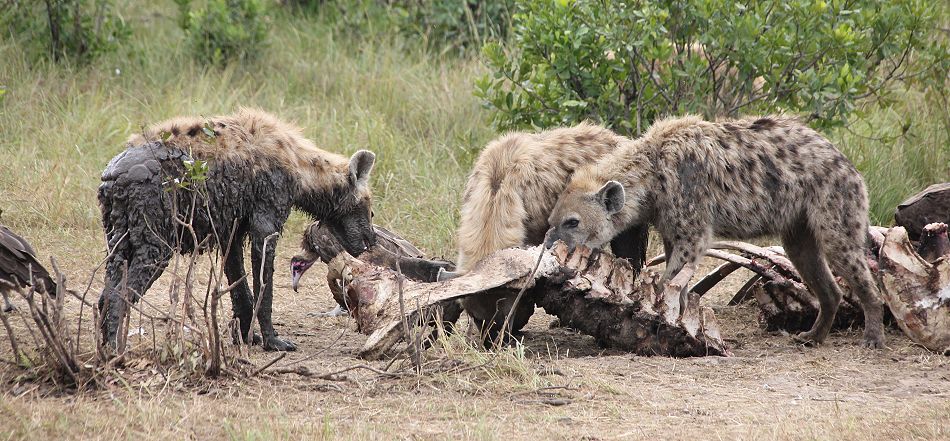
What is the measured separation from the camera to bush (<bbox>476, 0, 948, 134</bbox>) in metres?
6.59

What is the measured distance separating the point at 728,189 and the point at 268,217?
7.11 feet

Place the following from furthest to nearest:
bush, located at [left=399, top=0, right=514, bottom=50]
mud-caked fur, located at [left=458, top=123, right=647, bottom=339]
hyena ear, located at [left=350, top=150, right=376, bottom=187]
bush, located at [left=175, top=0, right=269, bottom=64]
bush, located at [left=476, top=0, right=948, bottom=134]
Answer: bush, located at [left=399, top=0, right=514, bottom=50] → bush, located at [left=175, top=0, right=269, bottom=64] → bush, located at [left=476, top=0, right=948, bottom=134] → hyena ear, located at [left=350, top=150, right=376, bottom=187] → mud-caked fur, located at [left=458, top=123, right=647, bottom=339]

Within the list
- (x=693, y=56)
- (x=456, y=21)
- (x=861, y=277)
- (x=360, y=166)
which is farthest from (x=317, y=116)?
(x=861, y=277)

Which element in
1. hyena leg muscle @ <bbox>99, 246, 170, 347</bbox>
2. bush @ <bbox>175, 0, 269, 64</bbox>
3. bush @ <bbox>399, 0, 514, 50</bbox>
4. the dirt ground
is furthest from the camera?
bush @ <bbox>399, 0, 514, 50</bbox>

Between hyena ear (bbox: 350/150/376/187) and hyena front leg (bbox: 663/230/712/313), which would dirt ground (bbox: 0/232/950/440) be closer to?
hyena front leg (bbox: 663/230/712/313)

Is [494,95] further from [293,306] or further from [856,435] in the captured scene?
[856,435]

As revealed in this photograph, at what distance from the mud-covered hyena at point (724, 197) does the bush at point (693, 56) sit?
1.18 meters

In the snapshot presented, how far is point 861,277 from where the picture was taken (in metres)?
5.39

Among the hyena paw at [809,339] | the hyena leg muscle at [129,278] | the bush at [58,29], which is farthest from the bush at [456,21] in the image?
the hyena leg muscle at [129,278]

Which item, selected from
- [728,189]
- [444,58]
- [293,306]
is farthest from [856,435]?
[444,58]

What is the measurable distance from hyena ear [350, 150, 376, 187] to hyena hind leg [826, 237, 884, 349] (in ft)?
7.36

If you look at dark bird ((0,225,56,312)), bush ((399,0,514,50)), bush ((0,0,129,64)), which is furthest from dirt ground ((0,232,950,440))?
bush ((399,0,514,50))

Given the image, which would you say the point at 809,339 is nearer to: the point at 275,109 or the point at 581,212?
the point at 581,212

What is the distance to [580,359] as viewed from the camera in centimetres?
484
